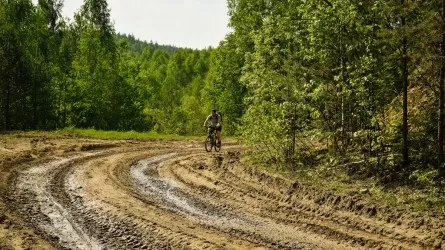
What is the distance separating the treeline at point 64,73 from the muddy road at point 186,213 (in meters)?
20.3

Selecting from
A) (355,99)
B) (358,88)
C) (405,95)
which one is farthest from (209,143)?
(405,95)

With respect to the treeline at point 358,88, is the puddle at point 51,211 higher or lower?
lower

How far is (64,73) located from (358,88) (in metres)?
33.8

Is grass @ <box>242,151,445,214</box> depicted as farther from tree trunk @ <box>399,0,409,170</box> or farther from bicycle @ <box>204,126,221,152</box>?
bicycle @ <box>204,126,221,152</box>

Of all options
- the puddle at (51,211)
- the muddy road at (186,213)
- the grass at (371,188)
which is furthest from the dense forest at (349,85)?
the puddle at (51,211)

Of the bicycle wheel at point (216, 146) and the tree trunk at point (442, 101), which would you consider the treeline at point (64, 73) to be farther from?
the tree trunk at point (442, 101)

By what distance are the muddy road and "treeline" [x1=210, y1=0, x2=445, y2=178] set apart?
97.1 inches

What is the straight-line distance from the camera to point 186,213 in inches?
407

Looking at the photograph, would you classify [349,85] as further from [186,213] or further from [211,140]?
[211,140]

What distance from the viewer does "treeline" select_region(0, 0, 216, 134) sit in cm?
3409

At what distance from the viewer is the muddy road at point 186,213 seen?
27.2ft

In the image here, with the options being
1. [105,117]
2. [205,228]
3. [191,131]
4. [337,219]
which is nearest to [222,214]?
[205,228]

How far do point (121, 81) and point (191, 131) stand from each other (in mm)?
14623

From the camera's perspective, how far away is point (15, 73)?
1316 inches
